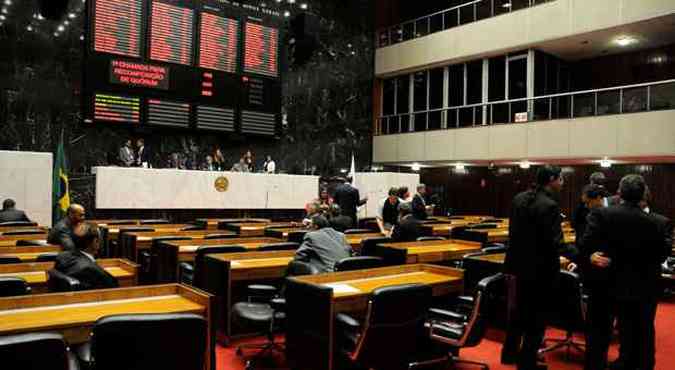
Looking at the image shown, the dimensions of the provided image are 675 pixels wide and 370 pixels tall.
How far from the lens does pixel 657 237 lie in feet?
12.1

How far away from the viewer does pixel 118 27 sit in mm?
12000

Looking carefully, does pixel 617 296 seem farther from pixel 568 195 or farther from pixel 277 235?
pixel 568 195

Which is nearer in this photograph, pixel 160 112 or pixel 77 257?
pixel 77 257

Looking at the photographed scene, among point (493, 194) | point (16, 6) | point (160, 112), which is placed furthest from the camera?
point (493, 194)

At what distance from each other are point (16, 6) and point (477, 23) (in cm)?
1046

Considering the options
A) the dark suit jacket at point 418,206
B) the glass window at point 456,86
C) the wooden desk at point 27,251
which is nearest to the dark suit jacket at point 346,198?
the dark suit jacket at point 418,206

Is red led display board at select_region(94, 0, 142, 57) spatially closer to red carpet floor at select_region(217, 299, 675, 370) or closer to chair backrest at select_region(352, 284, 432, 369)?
red carpet floor at select_region(217, 299, 675, 370)

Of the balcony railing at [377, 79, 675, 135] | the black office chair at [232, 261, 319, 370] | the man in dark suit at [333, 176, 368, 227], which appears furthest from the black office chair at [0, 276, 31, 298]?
the balcony railing at [377, 79, 675, 135]

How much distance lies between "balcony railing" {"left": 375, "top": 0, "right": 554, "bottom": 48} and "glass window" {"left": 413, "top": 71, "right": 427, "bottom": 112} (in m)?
1.10

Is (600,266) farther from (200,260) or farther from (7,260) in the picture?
(7,260)

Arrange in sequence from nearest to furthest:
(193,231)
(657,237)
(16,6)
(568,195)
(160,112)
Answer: (657,237)
(193,231)
(16,6)
(160,112)
(568,195)

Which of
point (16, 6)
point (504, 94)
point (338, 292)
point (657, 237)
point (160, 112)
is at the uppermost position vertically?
point (16, 6)

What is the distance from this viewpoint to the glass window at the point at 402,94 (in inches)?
649

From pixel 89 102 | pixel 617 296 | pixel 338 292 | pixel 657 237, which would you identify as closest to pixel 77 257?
pixel 338 292
